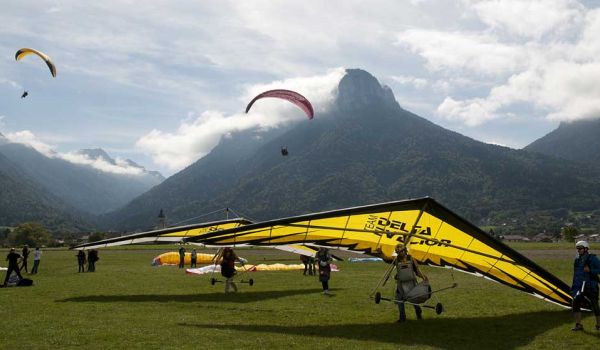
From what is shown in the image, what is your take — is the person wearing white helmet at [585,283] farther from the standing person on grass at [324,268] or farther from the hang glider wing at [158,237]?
the hang glider wing at [158,237]

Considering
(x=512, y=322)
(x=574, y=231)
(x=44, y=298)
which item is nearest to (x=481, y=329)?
(x=512, y=322)

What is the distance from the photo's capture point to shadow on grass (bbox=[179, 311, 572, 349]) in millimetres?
11570

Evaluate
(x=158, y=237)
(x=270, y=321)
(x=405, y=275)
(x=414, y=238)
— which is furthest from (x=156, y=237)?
(x=405, y=275)

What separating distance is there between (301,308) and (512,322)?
6.07 m

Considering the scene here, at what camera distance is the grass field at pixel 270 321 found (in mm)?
11289

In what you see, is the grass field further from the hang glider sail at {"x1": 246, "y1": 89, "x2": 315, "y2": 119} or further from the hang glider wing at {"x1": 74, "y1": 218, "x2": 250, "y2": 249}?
the hang glider sail at {"x1": 246, "y1": 89, "x2": 315, "y2": 119}

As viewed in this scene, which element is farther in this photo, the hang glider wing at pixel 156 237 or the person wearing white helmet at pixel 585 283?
the hang glider wing at pixel 156 237

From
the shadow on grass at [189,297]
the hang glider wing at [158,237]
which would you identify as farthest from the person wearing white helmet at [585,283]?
→ the hang glider wing at [158,237]

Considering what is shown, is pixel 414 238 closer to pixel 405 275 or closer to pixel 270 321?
pixel 405 275

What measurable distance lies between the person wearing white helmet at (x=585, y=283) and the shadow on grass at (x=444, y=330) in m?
1.06

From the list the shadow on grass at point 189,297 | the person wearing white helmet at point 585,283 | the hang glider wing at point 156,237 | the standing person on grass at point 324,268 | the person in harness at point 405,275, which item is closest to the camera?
the person wearing white helmet at point 585,283

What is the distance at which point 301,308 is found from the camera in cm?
1675

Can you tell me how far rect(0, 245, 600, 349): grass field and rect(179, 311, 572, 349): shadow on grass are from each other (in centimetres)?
2

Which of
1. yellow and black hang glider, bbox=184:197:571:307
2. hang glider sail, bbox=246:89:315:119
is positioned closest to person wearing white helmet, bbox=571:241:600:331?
yellow and black hang glider, bbox=184:197:571:307
